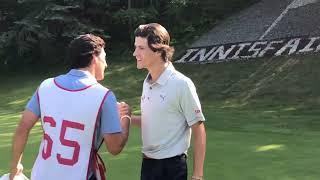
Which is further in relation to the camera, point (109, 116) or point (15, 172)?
point (15, 172)

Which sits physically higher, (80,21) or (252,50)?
(252,50)

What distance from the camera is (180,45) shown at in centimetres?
2367

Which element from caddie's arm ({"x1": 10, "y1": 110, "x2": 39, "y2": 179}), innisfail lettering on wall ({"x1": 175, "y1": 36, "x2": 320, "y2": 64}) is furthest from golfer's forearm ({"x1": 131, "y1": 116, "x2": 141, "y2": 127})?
innisfail lettering on wall ({"x1": 175, "y1": 36, "x2": 320, "y2": 64})

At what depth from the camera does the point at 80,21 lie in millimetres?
25266

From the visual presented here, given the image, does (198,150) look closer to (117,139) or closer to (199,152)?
(199,152)

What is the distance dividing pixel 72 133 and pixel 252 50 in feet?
57.6

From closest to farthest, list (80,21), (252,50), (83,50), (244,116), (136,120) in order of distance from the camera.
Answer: (83,50)
(136,120)
(244,116)
(252,50)
(80,21)

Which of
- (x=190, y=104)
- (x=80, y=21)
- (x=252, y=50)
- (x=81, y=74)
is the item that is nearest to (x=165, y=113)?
(x=190, y=104)

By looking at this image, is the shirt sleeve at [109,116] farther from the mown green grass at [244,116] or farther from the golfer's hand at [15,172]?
the mown green grass at [244,116]

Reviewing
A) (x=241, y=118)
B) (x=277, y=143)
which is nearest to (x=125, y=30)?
(x=241, y=118)

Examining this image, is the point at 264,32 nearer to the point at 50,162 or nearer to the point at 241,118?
the point at 241,118

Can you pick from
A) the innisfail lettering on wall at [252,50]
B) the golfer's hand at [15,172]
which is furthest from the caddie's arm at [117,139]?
the innisfail lettering on wall at [252,50]

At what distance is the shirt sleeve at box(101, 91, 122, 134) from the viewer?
2.83 metres

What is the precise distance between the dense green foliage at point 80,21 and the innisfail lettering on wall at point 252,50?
282 centimetres
